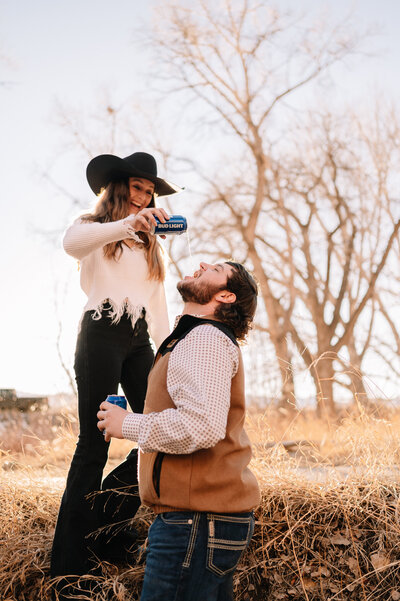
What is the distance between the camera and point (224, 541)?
193cm

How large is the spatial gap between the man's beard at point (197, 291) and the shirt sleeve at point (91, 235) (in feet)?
Result: 1.92

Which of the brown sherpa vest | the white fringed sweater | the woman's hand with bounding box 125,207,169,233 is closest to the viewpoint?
the brown sherpa vest

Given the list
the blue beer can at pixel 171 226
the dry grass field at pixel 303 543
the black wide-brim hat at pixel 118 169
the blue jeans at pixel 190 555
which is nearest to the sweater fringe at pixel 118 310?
the blue beer can at pixel 171 226

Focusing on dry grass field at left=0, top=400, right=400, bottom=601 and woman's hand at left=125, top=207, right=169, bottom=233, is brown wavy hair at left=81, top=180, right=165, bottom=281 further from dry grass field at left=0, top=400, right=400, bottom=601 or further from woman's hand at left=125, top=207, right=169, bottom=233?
dry grass field at left=0, top=400, right=400, bottom=601

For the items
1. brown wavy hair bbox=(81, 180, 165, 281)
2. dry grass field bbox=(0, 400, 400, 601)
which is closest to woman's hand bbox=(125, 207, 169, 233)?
brown wavy hair bbox=(81, 180, 165, 281)

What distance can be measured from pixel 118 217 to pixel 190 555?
5.80 feet

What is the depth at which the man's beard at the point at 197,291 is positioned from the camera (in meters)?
2.20

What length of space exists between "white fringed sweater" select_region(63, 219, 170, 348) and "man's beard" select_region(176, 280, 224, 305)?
0.65 m

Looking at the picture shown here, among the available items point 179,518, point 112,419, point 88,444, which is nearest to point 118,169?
point 88,444

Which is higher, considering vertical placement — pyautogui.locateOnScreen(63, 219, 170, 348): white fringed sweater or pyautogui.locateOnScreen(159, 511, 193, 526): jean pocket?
pyautogui.locateOnScreen(63, 219, 170, 348): white fringed sweater

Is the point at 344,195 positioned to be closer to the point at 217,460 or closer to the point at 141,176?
the point at 141,176

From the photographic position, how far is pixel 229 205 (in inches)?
597

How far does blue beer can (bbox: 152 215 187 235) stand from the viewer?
8.81 feet

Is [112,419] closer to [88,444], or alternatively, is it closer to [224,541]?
[224,541]
